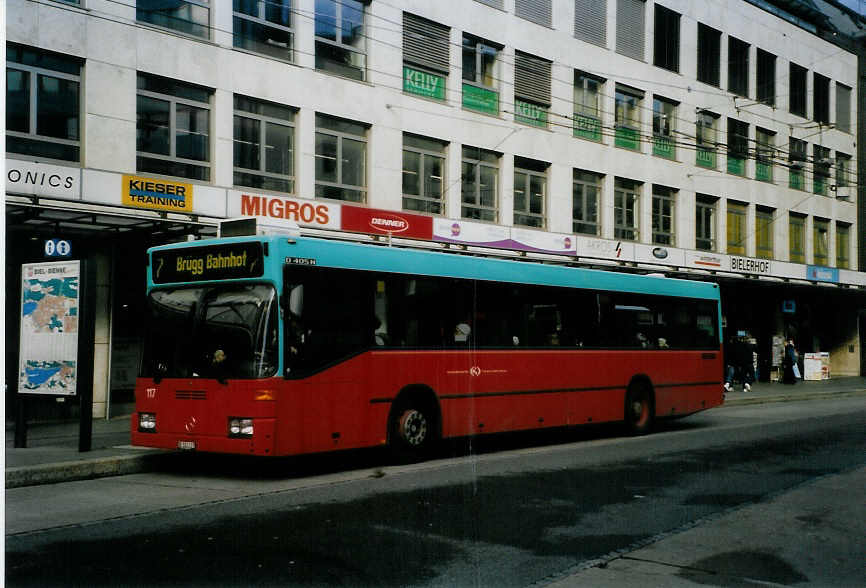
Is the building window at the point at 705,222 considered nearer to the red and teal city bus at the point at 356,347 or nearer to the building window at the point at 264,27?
the building window at the point at 264,27

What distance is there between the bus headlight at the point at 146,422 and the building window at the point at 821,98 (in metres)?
35.6

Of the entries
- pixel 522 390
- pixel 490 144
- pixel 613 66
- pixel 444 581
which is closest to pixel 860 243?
pixel 613 66

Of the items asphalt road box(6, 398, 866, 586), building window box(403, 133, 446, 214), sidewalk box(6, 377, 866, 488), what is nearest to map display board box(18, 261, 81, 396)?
sidewalk box(6, 377, 866, 488)

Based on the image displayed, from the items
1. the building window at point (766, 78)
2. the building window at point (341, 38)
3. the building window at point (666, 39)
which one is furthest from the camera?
the building window at point (766, 78)

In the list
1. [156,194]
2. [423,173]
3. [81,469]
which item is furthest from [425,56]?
[81,469]

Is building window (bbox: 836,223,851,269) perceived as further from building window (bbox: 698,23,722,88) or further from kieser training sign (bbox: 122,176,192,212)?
kieser training sign (bbox: 122,176,192,212)

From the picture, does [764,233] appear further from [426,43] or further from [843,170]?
[426,43]

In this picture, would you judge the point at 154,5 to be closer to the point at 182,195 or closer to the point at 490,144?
the point at 182,195

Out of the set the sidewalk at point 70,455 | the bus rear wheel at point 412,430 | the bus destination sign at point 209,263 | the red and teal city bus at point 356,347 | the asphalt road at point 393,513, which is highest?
the bus destination sign at point 209,263

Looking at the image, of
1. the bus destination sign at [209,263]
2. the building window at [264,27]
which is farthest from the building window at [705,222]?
the bus destination sign at [209,263]

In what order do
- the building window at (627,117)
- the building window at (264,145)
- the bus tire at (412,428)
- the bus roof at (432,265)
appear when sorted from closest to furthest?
the bus roof at (432,265) → the bus tire at (412,428) → the building window at (264,145) → the building window at (627,117)

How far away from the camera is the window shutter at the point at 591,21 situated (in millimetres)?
28625

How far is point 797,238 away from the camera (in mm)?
39625

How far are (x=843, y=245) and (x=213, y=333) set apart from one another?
37.4 metres
